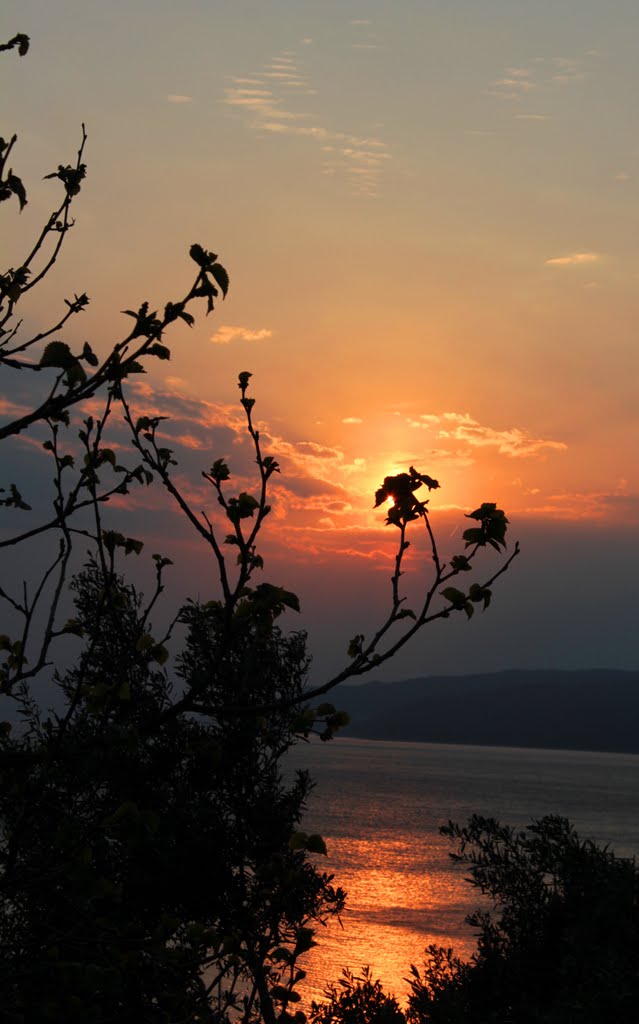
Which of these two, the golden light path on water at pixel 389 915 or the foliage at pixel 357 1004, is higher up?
the foliage at pixel 357 1004

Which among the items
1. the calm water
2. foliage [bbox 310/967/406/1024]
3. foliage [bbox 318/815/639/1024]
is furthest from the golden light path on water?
foliage [bbox 318/815/639/1024]

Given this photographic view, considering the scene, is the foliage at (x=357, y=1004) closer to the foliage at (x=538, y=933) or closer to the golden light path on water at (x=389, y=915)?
the foliage at (x=538, y=933)

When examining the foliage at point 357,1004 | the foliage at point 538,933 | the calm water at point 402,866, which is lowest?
the calm water at point 402,866

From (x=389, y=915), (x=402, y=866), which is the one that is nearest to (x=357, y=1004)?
(x=389, y=915)

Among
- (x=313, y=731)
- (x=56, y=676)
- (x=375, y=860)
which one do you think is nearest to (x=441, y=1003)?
(x=313, y=731)

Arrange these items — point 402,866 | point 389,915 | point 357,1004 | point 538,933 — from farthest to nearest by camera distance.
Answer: point 402,866
point 389,915
point 357,1004
point 538,933

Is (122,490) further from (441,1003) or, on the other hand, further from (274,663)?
(274,663)

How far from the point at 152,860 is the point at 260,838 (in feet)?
7.11

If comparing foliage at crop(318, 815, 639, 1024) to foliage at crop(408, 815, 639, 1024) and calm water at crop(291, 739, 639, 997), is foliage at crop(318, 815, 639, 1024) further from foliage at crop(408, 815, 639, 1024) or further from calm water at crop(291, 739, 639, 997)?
calm water at crop(291, 739, 639, 997)

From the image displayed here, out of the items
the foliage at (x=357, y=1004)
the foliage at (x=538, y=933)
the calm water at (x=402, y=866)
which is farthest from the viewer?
the calm water at (x=402, y=866)

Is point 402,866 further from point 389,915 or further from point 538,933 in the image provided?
point 538,933

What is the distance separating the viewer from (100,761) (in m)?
5.26

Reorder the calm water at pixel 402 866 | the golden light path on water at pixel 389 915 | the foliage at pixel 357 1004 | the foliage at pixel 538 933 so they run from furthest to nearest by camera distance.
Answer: the calm water at pixel 402 866 < the golden light path on water at pixel 389 915 < the foliage at pixel 357 1004 < the foliage at pixel 538 933

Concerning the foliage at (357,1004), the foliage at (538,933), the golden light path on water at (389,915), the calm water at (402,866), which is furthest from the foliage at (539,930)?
the golden light path on water at (389,915)
